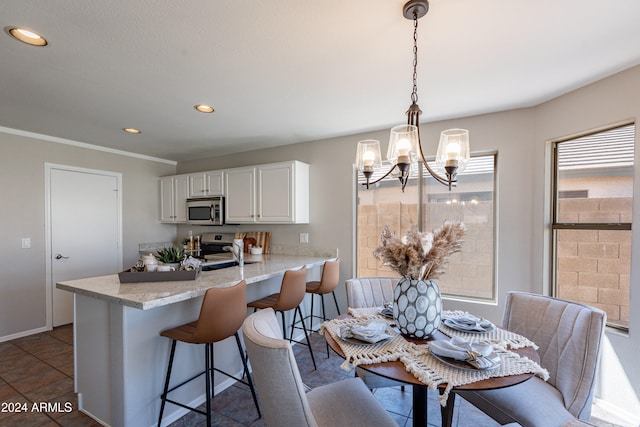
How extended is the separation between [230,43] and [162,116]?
1569 mm

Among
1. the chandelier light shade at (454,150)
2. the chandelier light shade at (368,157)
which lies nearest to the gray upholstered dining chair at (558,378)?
the chandelier light shade at (454,150)

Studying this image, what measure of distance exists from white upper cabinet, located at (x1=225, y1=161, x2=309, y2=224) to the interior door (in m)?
1.68

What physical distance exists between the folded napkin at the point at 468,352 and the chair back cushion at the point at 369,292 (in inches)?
39.4

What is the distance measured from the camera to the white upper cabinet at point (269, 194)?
364 centimetres

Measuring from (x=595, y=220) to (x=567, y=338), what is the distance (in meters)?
1.28

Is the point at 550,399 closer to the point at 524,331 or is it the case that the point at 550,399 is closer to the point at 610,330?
the point at 524,331

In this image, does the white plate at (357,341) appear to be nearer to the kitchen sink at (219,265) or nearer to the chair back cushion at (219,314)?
the chair back cushion at (219,314)

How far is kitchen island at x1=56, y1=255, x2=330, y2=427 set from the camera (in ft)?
5.91

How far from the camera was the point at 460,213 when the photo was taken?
3102mm

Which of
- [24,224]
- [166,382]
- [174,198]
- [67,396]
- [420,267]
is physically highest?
[174,198]

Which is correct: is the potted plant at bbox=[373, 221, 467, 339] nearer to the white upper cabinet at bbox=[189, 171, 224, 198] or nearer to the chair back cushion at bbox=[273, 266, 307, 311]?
the chair back cushion at bbox=[273, 266, 307, 311]

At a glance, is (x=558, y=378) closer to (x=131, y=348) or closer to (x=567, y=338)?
(x=567, y=338)

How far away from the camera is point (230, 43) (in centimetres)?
172

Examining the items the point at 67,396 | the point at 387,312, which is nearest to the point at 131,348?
the point at 67,396
